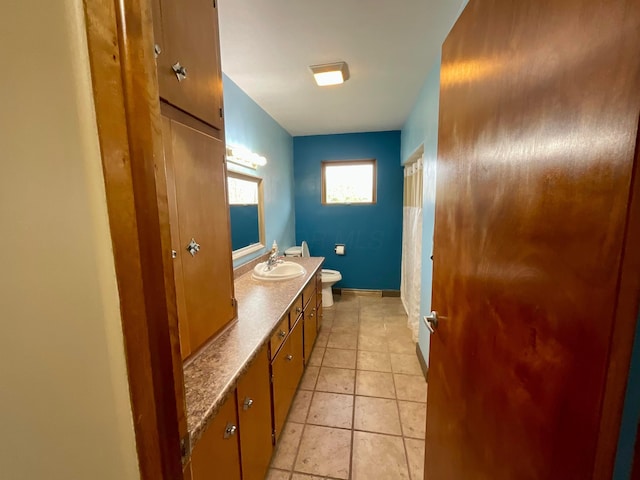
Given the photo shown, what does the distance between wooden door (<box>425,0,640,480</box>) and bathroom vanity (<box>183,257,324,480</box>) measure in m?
0.77

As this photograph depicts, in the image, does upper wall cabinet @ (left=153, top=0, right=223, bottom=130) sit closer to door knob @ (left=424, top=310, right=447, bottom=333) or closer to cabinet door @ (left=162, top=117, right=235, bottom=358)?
cabinet door @ (left=162, top=117, right=235, bottom=358)

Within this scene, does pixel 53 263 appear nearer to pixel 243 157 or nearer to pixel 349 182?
pixel 243 157

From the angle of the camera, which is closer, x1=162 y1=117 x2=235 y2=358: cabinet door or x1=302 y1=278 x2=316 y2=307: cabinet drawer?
x1=162 y1=117 x2=235 y2=358: cabinet door

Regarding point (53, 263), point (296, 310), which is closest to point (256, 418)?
point (296, 310)

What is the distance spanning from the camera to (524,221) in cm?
57

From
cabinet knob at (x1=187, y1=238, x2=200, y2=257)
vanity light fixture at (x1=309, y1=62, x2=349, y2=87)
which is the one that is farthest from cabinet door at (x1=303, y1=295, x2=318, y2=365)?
vanity light fixture at (x1=309, y1=62, x2=349, y2=87)

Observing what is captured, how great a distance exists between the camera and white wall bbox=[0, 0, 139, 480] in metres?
0.38

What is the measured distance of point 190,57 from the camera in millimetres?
993

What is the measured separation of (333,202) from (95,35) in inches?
146

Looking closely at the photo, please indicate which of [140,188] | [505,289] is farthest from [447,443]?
[140,188]

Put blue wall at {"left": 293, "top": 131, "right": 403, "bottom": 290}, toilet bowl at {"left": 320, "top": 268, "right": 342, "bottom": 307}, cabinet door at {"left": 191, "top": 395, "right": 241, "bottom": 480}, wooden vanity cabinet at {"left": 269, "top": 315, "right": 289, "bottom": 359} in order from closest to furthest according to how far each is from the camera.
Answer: cabinet door at {"left": 191, "top": 395, "right": 241, "bottom": 480}, wooden vanity cabinet at {"left": 269, "top": 315, "right": 289, "bottom": 359}, toilet bowl at {"left": 320, "top": 268, "right": 342, "bottom": 307}, blue wall at {"left": 293, "top": 131, "right": 403, "bottom": 290}

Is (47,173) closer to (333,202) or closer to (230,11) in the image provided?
(230,11)

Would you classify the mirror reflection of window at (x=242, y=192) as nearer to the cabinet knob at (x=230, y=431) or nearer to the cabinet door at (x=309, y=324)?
the cabinet door at (x=309, y=324)

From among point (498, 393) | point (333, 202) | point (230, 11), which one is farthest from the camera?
point (333, 202)
